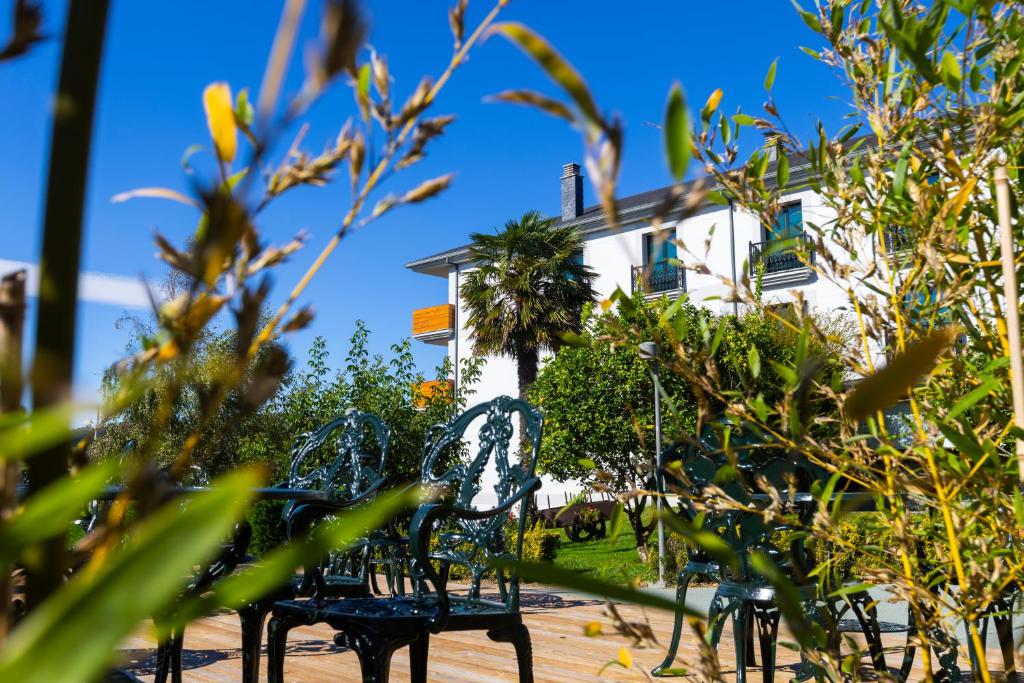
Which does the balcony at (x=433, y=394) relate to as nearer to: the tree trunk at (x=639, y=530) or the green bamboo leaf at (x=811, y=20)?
the tree trunk at (x=639, y=530)

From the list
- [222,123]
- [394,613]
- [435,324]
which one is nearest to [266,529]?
[394,613]

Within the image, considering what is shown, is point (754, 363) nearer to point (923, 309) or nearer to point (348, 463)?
point (923, 309)

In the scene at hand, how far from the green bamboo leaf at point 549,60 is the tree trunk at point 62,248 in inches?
5.8

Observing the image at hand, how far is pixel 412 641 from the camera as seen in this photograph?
2498 mm

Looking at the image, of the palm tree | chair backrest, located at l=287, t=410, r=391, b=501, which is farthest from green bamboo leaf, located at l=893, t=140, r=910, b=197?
the palm tree

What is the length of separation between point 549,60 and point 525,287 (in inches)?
765

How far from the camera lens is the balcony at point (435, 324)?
29.8 meters

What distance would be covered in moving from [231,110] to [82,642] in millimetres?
214

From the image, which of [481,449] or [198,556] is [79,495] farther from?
[481,449]

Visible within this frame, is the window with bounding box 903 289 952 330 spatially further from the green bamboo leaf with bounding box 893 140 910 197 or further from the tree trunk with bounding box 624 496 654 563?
the tree trunk with bounding box 624 496 654 563

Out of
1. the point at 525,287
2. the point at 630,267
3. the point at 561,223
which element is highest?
the point at 561,223

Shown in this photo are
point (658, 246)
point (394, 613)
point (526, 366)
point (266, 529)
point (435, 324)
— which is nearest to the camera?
point (658, 246)

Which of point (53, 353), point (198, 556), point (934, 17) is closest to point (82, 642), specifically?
point (198, 556)

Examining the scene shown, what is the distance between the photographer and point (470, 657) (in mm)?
4793
